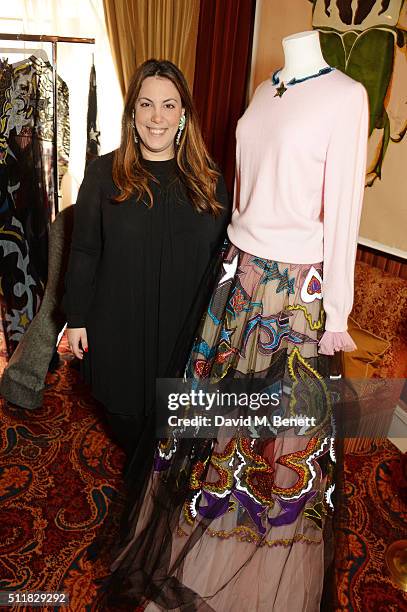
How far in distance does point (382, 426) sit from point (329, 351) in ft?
4.48

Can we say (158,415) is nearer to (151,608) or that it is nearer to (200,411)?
(200,411)

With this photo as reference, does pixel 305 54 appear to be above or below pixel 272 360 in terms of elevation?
above

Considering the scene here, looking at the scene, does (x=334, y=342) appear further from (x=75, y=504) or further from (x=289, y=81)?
(x=75, y=504)

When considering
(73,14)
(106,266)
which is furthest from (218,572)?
(73,14)

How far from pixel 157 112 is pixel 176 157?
0.57 ft

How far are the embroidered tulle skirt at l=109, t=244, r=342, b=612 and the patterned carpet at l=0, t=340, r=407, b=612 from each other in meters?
0.32

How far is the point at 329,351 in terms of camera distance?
1490 mm

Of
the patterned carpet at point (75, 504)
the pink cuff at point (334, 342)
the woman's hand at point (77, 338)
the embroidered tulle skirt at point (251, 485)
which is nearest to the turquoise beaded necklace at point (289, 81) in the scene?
the embroidered tulle skirt at point (251, 485)

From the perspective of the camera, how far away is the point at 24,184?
2582 mm

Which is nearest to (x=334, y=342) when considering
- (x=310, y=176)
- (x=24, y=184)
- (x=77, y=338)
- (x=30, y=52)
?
(x=310, y=176)

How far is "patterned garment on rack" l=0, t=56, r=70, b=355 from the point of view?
8.08 feet

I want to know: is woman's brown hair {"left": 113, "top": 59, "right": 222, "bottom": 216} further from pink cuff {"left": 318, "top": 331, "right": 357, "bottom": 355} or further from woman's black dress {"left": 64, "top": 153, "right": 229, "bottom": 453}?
pink cuff {"left": 318, "top": 331, "right": 357, "bottom": 355}

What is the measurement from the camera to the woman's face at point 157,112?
5.26 ft

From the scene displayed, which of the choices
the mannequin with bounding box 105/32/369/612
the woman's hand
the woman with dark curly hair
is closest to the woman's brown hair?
the woman with dark curly hair
